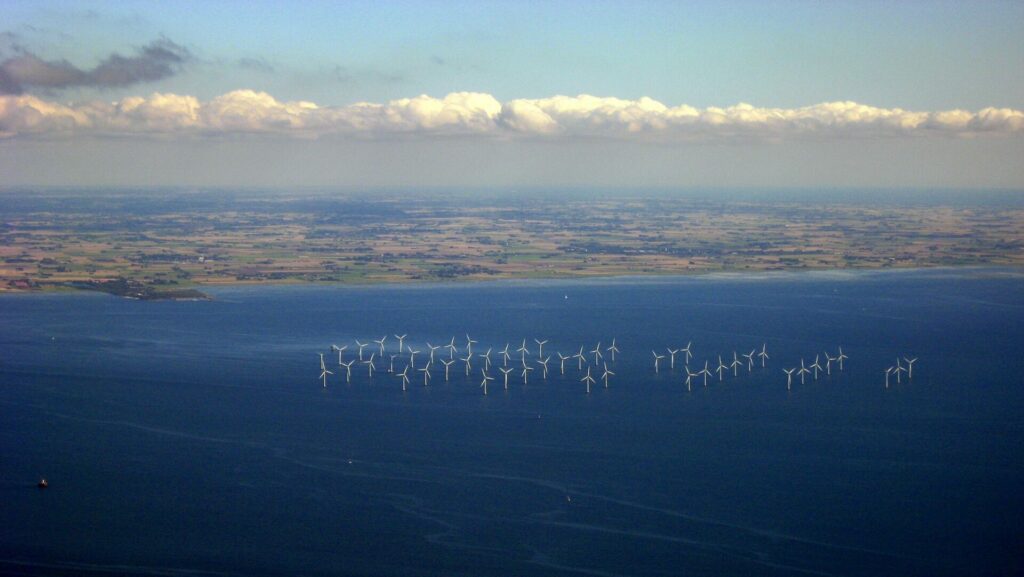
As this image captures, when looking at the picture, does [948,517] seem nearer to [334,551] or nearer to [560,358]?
[334,551]

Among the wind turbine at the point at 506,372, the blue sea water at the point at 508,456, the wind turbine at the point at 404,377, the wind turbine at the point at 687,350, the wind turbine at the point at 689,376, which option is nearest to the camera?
the blue sea water at the point at 508,456

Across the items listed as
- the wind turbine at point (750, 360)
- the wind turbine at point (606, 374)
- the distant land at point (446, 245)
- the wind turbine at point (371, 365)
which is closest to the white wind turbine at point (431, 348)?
the wind turbine at point (371, 365)

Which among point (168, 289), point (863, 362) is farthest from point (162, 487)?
point (168, 289)

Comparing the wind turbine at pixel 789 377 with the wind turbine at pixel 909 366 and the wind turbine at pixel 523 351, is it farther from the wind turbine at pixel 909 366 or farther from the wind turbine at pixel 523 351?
the wind turbine at pixel 523 351

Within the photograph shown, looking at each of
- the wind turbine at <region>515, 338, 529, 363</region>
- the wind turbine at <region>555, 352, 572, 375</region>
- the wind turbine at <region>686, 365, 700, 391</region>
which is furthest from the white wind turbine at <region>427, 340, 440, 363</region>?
the wind turbine at <region>686, 365, 700, 391</region>

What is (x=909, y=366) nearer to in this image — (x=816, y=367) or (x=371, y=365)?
(x=816, y=367)

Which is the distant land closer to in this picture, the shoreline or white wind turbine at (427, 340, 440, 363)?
the shoreline
